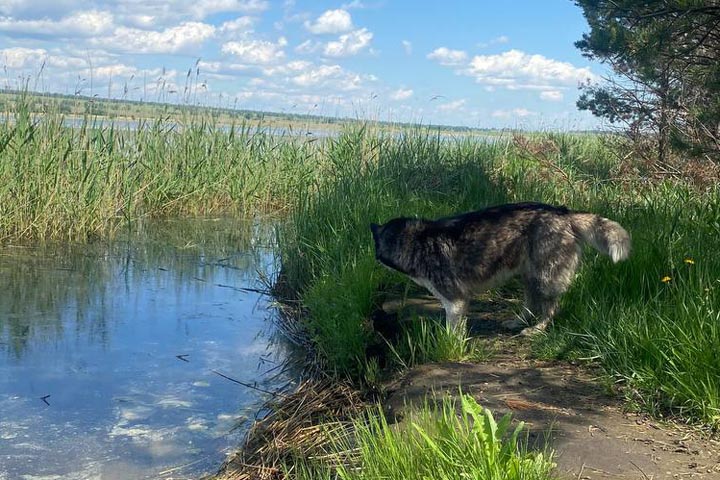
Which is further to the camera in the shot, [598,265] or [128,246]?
[128,246]

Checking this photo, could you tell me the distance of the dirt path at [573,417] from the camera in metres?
3.45

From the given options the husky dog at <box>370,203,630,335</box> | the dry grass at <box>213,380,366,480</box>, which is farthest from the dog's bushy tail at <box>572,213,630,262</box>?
the dry grass at <box>213,380,366,480</box>

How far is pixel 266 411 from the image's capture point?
5.62 meters

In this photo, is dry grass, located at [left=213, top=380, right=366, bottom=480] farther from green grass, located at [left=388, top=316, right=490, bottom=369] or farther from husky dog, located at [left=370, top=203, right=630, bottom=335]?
husky dog, located at [left=370, top=203, right=630, bottom=335]

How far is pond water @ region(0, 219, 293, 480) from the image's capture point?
494cm

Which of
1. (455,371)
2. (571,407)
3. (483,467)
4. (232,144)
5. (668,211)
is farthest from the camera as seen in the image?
(232,144)

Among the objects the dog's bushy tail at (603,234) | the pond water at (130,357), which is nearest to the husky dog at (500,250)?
the dog's bushy tail at (603,234)

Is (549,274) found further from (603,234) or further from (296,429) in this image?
(296,429)

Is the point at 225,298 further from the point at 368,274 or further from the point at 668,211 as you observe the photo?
the point at 668,211

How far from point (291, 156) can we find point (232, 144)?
127cm

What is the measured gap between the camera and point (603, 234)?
218 inches

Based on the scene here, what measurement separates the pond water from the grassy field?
0.69 meters

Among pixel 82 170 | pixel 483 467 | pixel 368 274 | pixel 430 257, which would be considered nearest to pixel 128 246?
pixel 82 170

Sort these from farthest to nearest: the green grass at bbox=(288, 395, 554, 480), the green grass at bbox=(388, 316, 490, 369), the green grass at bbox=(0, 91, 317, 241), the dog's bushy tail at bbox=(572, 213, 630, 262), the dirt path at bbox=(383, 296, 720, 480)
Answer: the green grass at bbox=(0, 91, 317, 241) < the dog's bushy tail at bbox=(572, 213, 630, 262) < the green grass at bbox=(388, 316, 490, 369) < the dirt path at bbox=(383, 296, 720, 480) < the green grass at bbox=(288, 395, 554, 480)
